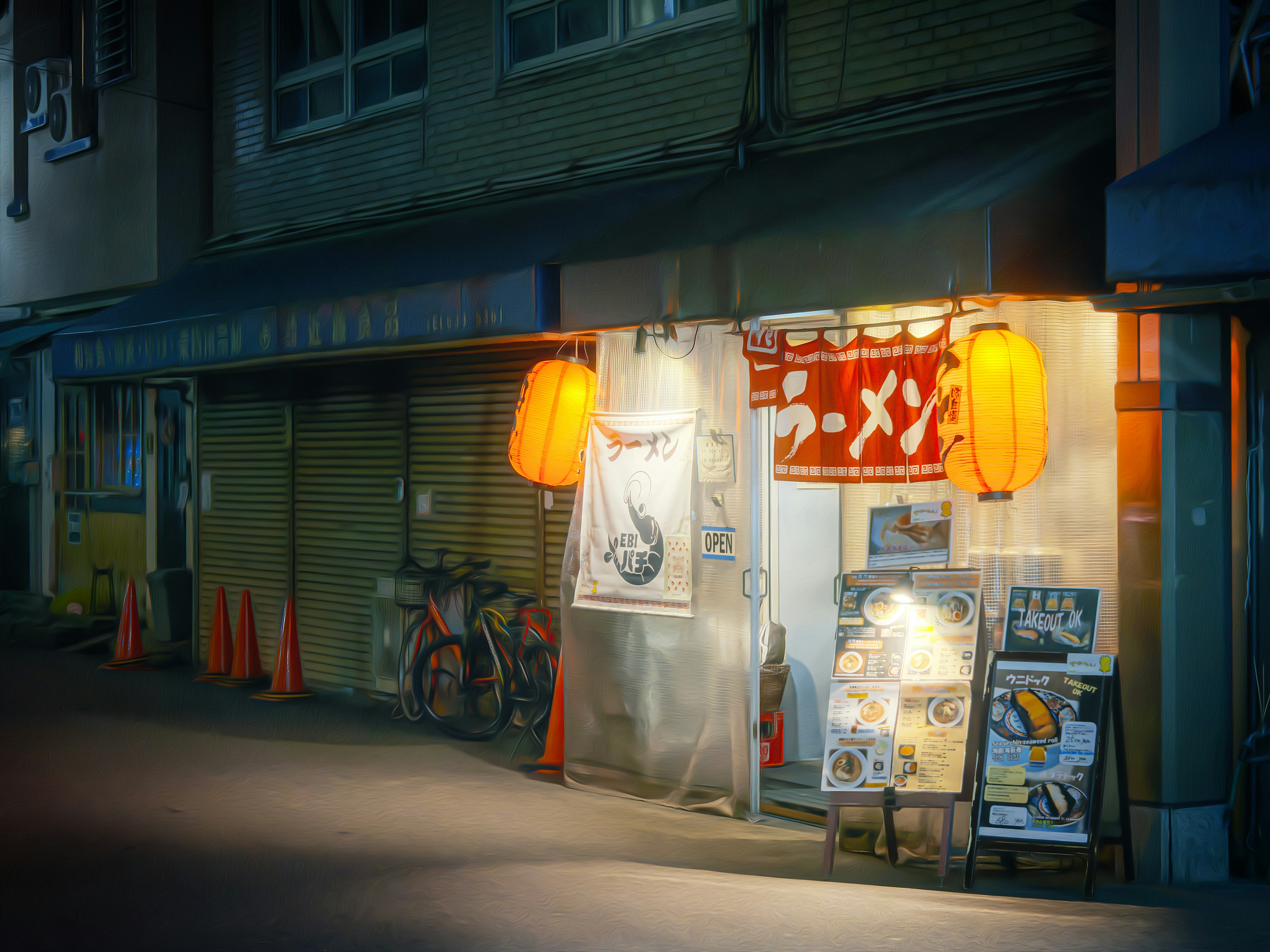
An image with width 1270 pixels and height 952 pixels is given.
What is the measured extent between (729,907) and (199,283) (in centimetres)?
971

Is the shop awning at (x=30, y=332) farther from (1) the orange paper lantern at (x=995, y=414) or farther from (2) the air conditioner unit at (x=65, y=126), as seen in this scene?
(1) the orange paper lantern at (x=995, y=414)

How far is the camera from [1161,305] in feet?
20.8

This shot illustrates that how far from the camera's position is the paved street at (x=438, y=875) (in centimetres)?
571

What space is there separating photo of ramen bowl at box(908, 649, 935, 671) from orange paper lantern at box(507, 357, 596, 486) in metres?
2.87

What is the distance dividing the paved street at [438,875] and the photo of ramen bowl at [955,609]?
1.38 m

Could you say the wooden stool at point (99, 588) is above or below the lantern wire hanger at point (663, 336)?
below

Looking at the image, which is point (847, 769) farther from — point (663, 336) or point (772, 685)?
point (663, 336)

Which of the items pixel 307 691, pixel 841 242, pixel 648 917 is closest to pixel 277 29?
pixel 307 691

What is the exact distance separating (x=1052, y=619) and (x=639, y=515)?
9.52 ft

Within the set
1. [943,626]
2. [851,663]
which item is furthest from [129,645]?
[943,626]

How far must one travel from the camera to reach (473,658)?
Answer: 10.5 m

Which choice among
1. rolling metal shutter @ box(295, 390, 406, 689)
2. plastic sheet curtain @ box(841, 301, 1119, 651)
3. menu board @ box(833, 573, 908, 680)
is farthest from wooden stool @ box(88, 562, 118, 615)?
plastic sheet curtain @ box(841, 301, 1119, 651)

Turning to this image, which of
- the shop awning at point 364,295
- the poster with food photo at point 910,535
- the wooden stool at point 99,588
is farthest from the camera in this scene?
the wooden stool at point 99,588

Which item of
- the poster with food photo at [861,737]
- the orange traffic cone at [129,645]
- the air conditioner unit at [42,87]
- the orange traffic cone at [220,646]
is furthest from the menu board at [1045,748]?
the air conditioner unit at [42,87]
